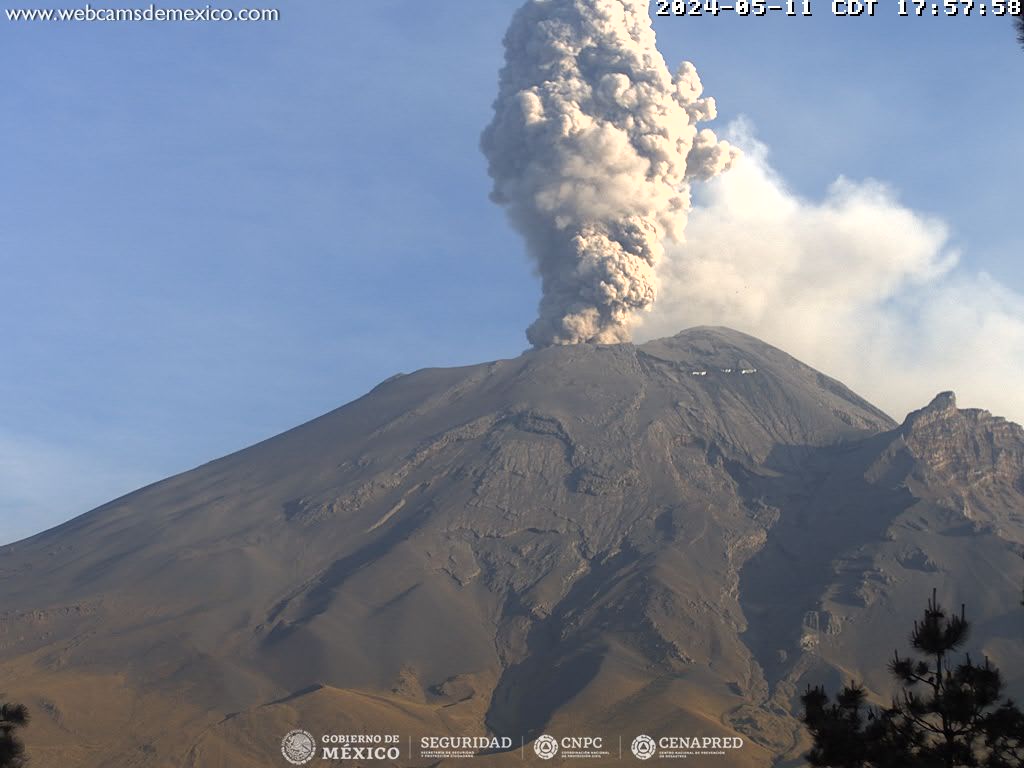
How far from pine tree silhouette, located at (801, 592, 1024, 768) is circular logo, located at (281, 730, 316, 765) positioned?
7837 cm

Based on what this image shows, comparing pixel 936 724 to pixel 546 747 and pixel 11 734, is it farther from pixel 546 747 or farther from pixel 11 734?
pixel 546 747

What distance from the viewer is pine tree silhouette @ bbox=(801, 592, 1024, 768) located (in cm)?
1950

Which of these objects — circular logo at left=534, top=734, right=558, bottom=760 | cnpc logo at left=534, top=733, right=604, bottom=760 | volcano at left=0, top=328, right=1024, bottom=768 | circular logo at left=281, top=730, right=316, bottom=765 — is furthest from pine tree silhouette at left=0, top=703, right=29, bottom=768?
cnpc logo at left=534, top=733, right=604, bottom=760

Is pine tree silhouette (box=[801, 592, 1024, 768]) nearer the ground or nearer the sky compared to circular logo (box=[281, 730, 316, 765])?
nearer the ground

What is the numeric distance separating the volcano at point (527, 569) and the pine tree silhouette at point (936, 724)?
252 ft

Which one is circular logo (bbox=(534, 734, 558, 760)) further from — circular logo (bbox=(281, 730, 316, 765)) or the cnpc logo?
circular logo (bbox=(281, 730, 316, 765))

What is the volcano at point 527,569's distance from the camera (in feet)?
344

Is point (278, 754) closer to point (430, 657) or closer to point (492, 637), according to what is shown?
point (430, 657)

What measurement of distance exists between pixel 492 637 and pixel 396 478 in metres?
30.8

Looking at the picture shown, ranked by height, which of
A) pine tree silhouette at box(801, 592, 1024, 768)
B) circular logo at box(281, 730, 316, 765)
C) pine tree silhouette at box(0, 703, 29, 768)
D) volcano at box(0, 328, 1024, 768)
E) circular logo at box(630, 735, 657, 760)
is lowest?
pine tree silhouette at box(801, 592, 1024, 768)

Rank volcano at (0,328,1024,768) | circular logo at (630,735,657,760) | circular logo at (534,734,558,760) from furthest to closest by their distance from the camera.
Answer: volcano at (0,328,1024,768) → circular logo at (534,734,558,760) → circular logo at (630,735,657,760)

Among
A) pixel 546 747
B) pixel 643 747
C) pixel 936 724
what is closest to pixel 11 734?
pixel 936 724

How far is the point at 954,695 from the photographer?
19.9 meters

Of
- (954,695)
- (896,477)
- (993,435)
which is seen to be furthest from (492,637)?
(954,695)
